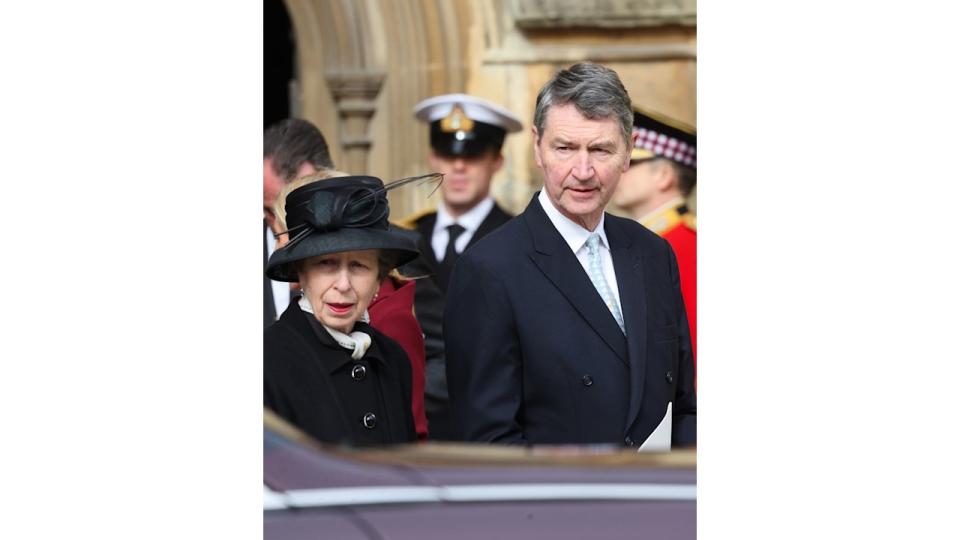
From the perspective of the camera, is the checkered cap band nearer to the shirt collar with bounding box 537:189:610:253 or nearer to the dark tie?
the dark tie

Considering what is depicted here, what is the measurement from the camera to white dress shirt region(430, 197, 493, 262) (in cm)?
563

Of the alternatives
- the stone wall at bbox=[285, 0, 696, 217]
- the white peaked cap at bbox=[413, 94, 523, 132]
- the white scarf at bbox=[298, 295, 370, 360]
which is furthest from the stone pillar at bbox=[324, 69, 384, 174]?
the white scarf at bbox=[298, 295, 370, 360]

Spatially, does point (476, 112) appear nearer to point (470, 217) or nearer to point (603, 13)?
point (470, 217)

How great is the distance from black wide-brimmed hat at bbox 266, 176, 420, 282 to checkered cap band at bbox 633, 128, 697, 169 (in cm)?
156

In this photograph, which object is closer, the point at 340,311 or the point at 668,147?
the point at 340,311

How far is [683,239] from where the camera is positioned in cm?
400

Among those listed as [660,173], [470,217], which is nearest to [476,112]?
[470,217]

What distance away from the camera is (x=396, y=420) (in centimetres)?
302

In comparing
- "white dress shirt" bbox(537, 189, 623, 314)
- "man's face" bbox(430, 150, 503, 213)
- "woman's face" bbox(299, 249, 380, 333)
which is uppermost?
"man's face" bbox(430, 150, 503, 213)

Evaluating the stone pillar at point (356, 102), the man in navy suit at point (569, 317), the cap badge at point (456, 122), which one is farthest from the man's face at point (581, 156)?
the stone pillar at point (356, 102)

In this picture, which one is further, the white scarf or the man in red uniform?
the man in red uniform

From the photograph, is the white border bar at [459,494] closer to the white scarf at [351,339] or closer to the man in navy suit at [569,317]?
the man in navy suit at [569,317]

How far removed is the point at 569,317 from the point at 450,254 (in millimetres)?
2714

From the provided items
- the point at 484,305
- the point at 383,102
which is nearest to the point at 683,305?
the point at 484,305
